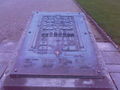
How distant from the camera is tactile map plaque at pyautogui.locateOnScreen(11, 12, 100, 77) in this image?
3.56 metres

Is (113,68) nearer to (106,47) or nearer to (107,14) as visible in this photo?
(106,47)

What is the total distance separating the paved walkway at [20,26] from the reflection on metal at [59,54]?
37cm

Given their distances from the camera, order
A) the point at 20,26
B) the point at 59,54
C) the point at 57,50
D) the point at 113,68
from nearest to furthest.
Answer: the point at 59,54 < the point at 57,50 < the point at 113,68 < the point at 20,26

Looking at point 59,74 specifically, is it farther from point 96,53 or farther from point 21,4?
point 21,4

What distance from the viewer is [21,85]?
10.7ft

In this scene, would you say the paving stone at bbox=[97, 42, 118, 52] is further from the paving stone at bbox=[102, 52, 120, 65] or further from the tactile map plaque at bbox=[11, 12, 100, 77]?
the tactile map plaque at bbox=[11, 12, 100, 77]

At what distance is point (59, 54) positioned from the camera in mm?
4012

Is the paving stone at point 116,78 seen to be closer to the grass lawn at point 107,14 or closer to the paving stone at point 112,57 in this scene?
the paving stone at point 112,57

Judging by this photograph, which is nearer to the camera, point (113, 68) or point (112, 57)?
point (113, 68)

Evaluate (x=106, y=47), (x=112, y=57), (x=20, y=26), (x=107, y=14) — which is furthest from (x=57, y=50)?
(x=107, y=14)

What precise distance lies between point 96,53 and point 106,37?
10.9ft

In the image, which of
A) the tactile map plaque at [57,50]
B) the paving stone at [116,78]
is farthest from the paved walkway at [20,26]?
the tactile map plaque at [57,50]

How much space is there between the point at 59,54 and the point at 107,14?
21.6ft

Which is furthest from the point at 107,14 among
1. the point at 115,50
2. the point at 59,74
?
the point at 59,74
